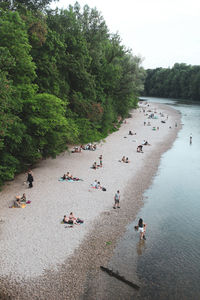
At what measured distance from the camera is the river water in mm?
12250

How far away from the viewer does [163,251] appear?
607 inches

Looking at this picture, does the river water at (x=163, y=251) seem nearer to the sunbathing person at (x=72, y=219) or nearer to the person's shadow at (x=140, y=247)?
the person's shadow at (x=140, y=247)

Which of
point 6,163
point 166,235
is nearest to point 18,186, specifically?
point 6,163

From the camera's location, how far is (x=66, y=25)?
36062 mm

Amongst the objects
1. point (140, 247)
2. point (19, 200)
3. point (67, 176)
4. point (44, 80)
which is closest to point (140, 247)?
point (140, 247)

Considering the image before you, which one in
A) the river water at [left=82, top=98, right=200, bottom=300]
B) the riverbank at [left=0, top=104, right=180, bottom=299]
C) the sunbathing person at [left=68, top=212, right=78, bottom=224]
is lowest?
the river water at [left=82, top=98, right=200, bottom=300]

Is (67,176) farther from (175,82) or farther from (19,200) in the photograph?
(175,82)

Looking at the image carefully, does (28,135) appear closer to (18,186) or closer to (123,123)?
(18,186)

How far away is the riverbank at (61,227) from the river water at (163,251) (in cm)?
95

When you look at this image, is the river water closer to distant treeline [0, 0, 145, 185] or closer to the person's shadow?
the person's shadow

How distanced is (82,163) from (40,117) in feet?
28.2

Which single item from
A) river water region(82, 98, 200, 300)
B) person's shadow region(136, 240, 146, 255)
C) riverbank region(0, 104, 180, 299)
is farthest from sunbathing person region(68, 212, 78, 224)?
person's shadow region(136, 240, 146, 255)

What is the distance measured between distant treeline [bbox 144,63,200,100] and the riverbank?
411ft

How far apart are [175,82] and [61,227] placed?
154 meters
